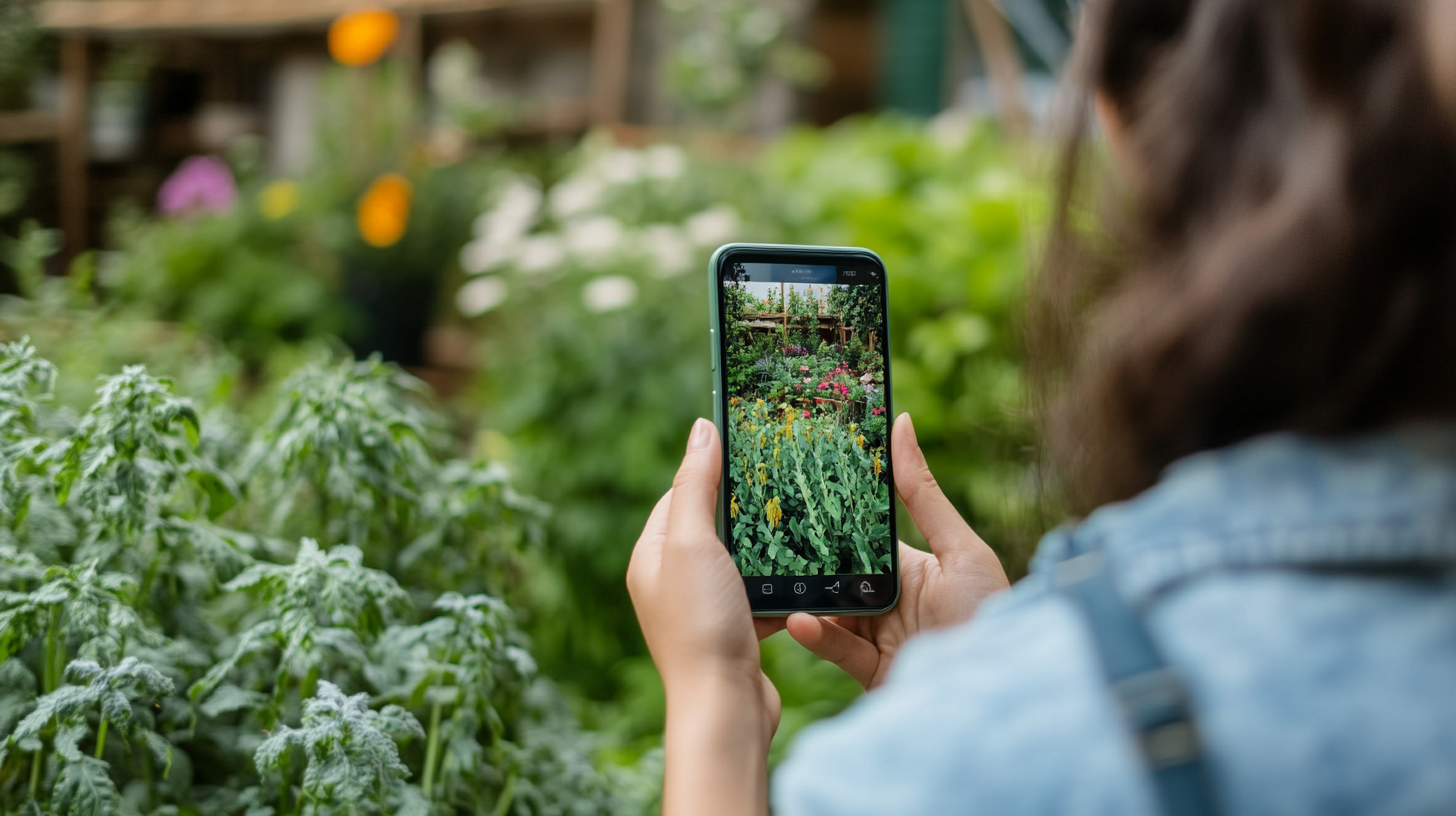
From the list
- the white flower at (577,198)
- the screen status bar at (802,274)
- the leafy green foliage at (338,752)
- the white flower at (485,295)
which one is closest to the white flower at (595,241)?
the white flower at (577,198)

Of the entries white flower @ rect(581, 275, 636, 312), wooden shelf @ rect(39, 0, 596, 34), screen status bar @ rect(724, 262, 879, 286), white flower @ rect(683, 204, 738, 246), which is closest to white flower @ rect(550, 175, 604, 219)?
white flower @ rect(683, 204, 738, 246)

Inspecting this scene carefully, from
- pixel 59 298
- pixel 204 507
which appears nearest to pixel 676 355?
pixel 59 298

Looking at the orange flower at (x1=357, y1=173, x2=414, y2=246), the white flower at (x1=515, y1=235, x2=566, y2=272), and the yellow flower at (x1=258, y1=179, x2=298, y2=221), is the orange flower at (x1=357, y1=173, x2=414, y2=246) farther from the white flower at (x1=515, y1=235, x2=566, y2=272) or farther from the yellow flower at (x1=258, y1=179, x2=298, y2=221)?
the white flower at (x1=515, y1=235, x2=566, y2=272)

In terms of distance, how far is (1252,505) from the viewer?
0.51 meters

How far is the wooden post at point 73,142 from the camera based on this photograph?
3689 millimetres

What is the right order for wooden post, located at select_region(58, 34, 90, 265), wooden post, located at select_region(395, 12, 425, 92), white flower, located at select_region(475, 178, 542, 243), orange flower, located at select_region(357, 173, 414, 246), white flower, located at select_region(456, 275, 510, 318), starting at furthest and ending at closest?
wooden post, located at select_region(395, 12, 425, 92)
orange flower, located at select_region(357, 173, 414, 246)
wooden post, located at select_region(58, 34, 90, 265)
white flower, located at select_region(475, 178, 542, 243)
white flower, located at select_region(456, 275, 510, 318)

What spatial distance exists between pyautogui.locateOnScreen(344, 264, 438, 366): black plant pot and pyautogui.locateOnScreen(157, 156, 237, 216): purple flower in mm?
636

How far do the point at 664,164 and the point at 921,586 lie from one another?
2.66 metres

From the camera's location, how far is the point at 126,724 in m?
0.96

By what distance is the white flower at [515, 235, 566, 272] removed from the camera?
3.24 metres

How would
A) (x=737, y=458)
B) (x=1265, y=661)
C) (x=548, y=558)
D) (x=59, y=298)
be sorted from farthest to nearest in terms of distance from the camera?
(x=548, y=558)
(x=59, y=298)
(x=737, y=458)
(x=1265, y=661)

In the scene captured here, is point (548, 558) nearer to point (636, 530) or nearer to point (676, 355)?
point (636, 530)

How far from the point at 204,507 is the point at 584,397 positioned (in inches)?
63.0

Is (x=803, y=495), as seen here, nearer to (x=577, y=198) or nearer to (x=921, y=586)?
(x=921, y=586)
